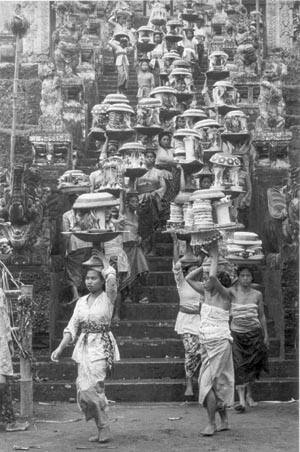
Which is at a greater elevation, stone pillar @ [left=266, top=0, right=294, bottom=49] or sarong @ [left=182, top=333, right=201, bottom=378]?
stone pillar @ [left=266, top=0, right=294, bottom=49]

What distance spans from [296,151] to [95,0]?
13.1 m

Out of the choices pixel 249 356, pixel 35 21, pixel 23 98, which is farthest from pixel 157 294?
pixel 35 21

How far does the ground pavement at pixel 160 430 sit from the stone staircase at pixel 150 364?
187mm

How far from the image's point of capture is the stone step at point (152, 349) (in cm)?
1297

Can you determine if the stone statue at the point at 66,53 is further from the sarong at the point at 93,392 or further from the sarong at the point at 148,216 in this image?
the sarong at the point at 93,392

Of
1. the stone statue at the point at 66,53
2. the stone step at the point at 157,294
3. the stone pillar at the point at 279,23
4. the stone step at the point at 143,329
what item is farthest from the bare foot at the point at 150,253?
the stone pillar at the point at 279,23

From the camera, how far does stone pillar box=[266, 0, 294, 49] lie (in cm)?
2880

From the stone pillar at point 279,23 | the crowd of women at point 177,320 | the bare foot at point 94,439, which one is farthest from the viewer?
the stone pillar at point 279,23

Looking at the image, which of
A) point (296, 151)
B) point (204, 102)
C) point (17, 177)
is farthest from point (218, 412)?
point (204, 102)

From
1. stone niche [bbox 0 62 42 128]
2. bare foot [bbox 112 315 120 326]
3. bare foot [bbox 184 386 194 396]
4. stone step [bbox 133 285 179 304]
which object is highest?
stone niche [bbox 0 62 42 128]

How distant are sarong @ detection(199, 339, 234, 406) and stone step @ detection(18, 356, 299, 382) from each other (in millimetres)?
2024

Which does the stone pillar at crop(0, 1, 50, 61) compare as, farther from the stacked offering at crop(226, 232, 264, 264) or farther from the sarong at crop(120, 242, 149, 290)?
the stacked offering at crop(226, 232, 264, 264)

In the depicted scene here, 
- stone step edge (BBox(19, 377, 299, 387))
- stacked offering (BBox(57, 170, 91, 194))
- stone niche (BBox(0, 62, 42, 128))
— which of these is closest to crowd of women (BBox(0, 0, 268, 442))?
stacked offering (BBox(57, 170, 91, 194))

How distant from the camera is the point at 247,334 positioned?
11.9m
